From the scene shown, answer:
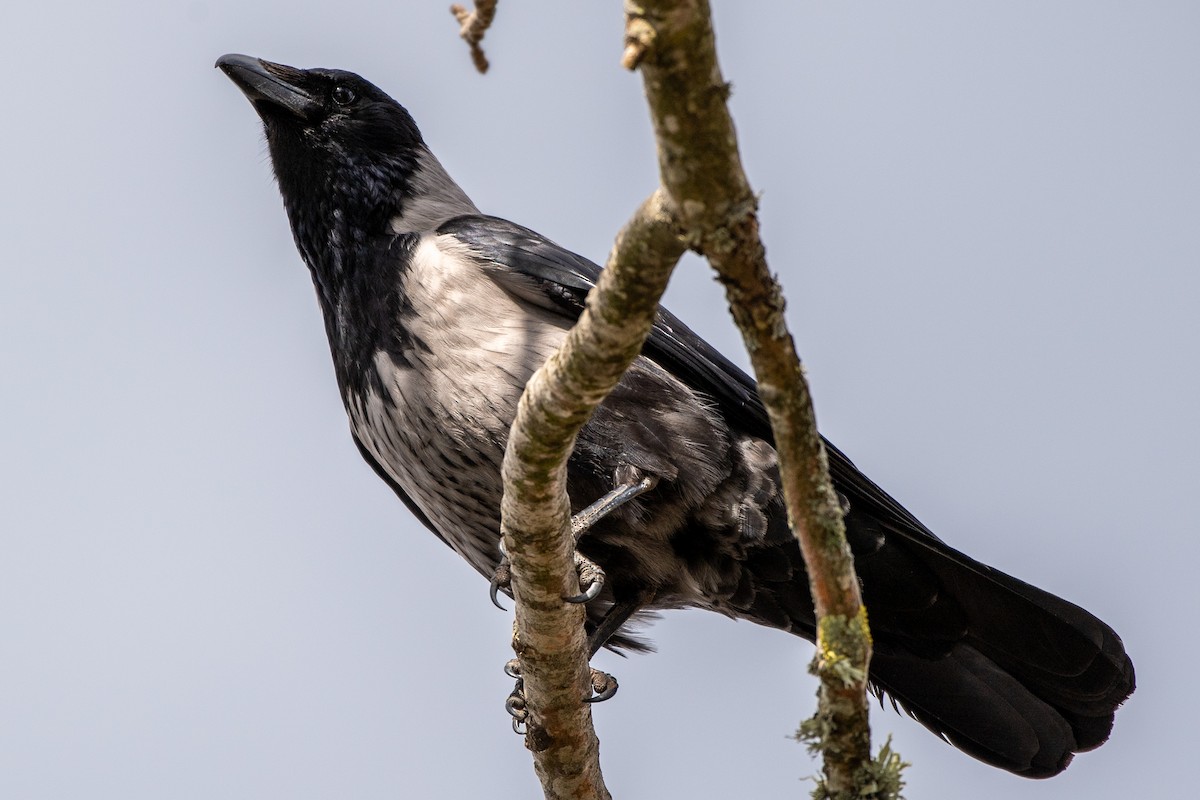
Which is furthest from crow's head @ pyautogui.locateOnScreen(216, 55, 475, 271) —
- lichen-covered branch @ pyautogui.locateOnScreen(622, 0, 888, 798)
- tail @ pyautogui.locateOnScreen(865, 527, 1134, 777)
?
lichen-covered branch @ pyautogui.locateOnScreen(622, 0, 888, 798)

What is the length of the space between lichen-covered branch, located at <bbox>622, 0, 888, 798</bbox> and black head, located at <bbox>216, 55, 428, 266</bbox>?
290cm

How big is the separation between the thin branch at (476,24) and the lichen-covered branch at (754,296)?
824 millimetres

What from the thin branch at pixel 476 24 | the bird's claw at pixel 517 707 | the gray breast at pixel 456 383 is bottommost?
the bird's claw at pixel 517 707

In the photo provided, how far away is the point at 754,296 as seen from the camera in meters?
2.22

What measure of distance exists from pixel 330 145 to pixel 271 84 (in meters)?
0.38

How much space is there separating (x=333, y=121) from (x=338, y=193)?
0.41 meters

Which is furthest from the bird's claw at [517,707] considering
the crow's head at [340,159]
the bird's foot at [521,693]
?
the crow's head at [340,159]

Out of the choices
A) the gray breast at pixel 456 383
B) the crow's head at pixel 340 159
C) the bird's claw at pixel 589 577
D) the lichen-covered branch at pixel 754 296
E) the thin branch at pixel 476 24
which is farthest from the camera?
the crow's head at pixel 340 159

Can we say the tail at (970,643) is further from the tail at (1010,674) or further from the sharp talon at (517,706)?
the sharp talon at (517,706)

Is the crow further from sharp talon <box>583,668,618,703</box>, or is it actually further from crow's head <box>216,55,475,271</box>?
sharp talon <box>583,668,618,703</box>

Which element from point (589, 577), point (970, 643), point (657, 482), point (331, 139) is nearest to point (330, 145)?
point (331, 139)

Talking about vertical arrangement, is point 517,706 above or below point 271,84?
below

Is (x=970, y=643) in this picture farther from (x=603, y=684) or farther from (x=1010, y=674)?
(x=603, y=684)

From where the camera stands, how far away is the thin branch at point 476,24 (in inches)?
110
